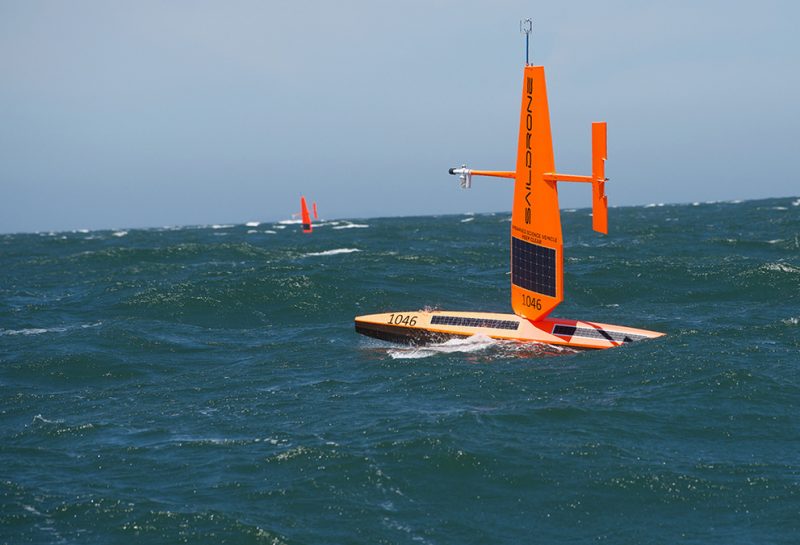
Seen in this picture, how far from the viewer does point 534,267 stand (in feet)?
121

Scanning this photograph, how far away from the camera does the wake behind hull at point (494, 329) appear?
1425 inches

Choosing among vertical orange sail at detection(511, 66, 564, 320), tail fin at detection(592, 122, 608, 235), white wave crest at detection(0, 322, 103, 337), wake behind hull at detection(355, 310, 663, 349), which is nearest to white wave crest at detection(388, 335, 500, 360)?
wake behind hull at detection(355, 310, 663, 349)

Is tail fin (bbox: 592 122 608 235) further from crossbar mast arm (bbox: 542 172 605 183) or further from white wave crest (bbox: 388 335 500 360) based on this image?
white wave crest (bbox: 388 335 500 360)

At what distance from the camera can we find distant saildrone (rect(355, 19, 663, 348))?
113ft

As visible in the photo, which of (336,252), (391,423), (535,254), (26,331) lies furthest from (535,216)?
(336,252)

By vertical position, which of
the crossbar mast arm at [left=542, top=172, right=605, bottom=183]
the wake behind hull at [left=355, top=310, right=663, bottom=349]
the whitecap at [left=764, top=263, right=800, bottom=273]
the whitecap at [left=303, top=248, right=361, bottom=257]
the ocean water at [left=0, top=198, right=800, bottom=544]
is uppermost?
the crossbar mast arm at [left=542, top=172, right=605, bottom=183]

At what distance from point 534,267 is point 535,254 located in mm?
546

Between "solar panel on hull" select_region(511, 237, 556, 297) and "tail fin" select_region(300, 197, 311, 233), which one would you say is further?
"tail fin" select_region(300, 197, 311, 233)

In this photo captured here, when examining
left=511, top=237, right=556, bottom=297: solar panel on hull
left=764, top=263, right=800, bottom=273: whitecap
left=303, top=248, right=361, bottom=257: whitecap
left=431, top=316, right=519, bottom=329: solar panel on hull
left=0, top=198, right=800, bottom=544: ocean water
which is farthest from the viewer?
left=303, top=248, right=361, bottom=257: whitecap

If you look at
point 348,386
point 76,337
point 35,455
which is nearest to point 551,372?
point 348,386

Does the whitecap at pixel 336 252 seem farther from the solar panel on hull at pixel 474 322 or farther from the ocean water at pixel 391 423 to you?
the solar panel on hull at pixel 474 322

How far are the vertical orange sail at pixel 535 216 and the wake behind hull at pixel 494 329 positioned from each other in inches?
30.8

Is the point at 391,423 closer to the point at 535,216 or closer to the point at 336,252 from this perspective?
the point at 535,216

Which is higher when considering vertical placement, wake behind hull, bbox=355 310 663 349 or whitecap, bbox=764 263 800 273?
whitecap, bbox=764 263 800 273
